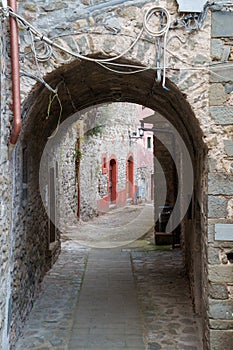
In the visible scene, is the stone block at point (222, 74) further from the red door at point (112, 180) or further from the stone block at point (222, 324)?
the red door at point (112, 180)

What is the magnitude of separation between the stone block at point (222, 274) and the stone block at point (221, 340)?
461mm

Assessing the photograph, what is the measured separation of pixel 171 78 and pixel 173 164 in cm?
656

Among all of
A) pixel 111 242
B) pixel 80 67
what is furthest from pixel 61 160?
pixel 80 67

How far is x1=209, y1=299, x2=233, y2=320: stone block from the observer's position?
163 inches

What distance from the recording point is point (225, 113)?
4184mm

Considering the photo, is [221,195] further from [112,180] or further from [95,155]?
[112,180]

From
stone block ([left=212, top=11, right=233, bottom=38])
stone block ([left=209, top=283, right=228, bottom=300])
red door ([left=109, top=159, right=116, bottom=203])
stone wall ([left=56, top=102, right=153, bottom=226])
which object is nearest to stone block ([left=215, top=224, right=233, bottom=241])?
stone block ([left=209, top=283, right=228, bottom=300])

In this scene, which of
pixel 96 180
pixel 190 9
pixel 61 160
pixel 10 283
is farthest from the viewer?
pixel 96 180

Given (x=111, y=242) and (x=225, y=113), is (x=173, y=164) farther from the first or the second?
(x=225, y=113)

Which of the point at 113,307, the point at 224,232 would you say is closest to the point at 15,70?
the point at 224,232

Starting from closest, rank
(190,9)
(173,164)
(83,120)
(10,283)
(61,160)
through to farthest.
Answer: (190,9), (10,283), (173,164), (61,160), (83,120)

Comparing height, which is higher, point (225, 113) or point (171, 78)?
point (171, 78)

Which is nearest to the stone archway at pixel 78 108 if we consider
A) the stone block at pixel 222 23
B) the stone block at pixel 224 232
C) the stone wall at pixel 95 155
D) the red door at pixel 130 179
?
the stone block at pixel 224 232

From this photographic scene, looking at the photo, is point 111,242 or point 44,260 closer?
point 44,260
